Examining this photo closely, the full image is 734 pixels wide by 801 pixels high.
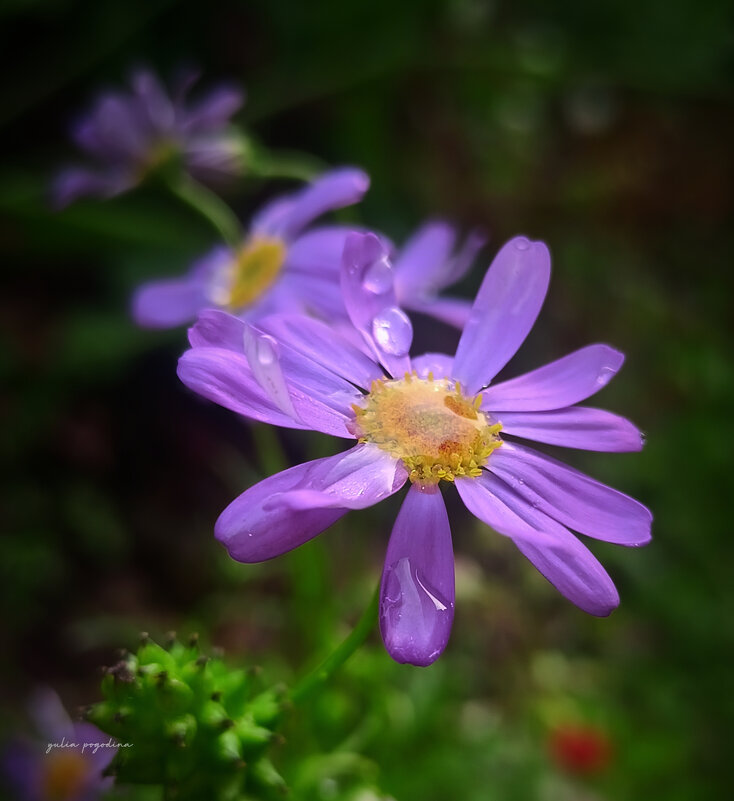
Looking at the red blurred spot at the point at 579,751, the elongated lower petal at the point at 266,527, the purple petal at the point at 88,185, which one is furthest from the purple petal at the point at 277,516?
the red blurred spot at the point at 579,751

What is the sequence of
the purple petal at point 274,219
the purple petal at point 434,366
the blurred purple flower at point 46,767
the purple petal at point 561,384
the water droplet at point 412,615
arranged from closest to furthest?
the water droplet at point 412,615
the purple petal at point 561,384
the purple petal at point 434,366
the purple petal at point 274,219
the blurred purple flower at point 46,767

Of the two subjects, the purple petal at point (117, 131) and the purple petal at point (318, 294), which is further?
the purple petal at point (117, 131)

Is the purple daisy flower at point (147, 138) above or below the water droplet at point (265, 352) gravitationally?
above

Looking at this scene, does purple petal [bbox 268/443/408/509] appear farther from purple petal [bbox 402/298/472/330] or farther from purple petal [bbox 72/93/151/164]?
purple petal [bbox 72/93/151/164]

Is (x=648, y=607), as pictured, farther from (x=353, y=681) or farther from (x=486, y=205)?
(x=486, y=205)

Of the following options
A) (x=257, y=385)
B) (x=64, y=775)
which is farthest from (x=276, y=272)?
(x=64, y=775)

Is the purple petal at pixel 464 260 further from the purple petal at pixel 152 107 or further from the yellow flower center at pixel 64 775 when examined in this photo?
the yellow flower center at pixel 64 775
